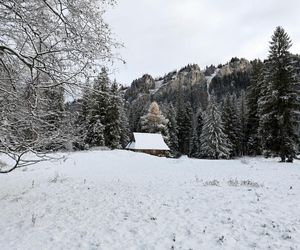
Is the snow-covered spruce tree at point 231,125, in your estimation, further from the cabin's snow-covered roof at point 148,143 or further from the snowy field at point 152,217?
the snowy field at point 152,217

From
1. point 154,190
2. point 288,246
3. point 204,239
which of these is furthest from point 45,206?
point 288,246

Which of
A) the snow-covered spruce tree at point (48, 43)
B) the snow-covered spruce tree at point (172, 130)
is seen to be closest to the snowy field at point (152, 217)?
the snow-covered spruce tree at point (48, 43)

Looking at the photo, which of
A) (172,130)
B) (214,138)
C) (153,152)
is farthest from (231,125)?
(153,152)

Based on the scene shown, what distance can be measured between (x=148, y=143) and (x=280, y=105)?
69.1 ft

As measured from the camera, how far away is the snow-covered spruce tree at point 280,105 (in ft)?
83.0

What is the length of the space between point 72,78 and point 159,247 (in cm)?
361

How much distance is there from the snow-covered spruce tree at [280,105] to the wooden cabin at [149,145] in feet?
58.1

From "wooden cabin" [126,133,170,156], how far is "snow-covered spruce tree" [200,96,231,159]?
6285 mm

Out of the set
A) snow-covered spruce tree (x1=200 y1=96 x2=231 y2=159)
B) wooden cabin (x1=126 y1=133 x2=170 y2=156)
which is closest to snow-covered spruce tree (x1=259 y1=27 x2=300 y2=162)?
snow-covered spruce tree (x1=200 y1=96 x2=231 y2=159)

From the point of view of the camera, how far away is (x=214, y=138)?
141 ft

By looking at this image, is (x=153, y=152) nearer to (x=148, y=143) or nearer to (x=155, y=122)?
(x=148, y=143)

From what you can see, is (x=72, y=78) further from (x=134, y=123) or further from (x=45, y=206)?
(x=134, y=123)

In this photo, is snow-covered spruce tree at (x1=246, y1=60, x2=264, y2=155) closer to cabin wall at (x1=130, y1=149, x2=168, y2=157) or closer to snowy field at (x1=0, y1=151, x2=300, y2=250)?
cabin wall at (x1=130, y1=149, x2=168, y2=157)

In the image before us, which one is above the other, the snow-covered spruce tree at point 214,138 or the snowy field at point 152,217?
the snow-covered spruce tree at point 214,138
